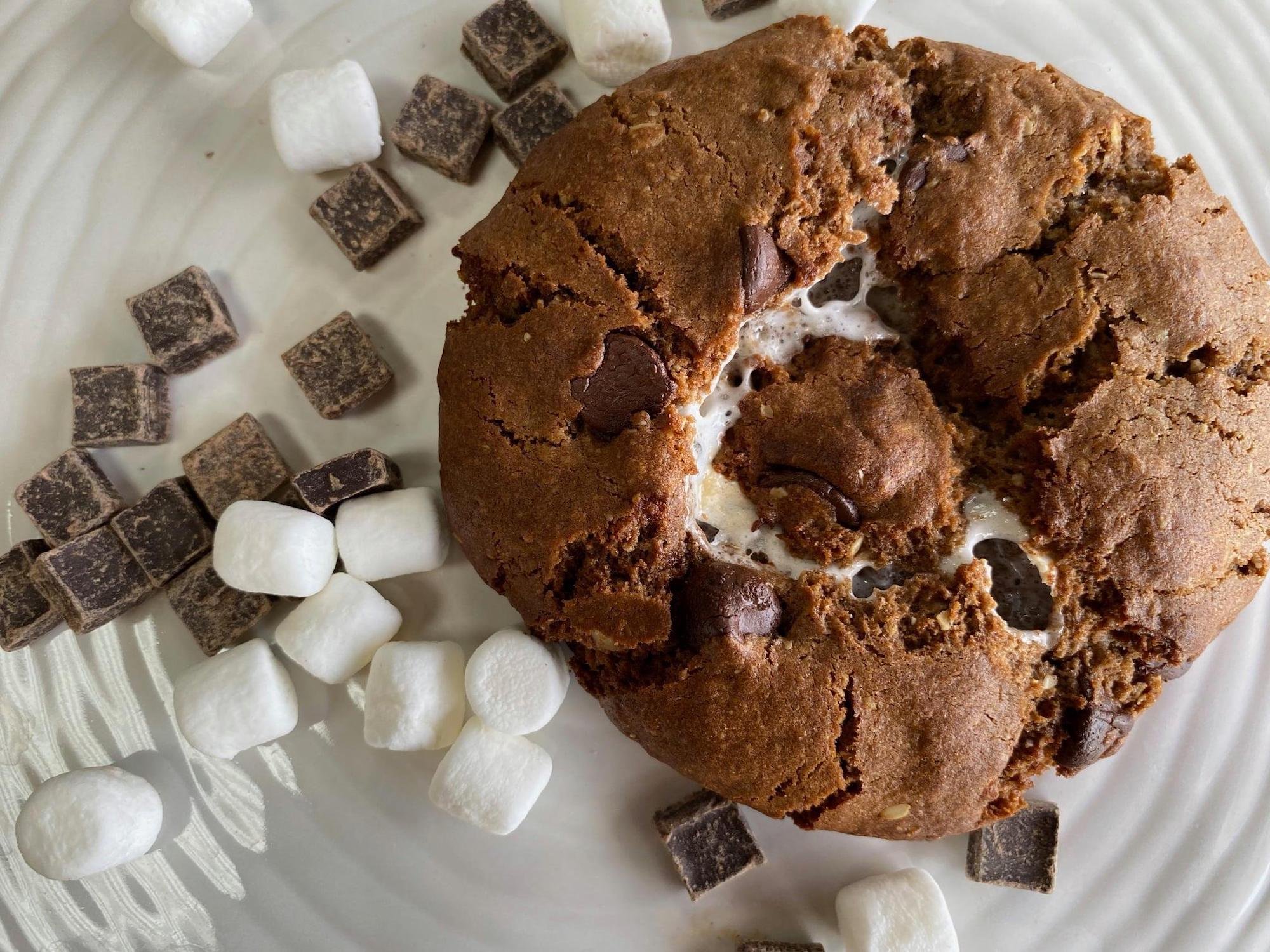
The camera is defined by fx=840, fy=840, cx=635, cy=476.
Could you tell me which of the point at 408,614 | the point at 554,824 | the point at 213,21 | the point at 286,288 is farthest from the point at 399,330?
the point at 554,824

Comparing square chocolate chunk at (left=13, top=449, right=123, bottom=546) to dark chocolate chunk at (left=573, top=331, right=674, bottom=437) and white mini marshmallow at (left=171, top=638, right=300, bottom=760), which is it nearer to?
white mini marshmallow at (left=171, top=638, right=300, bottom=760)

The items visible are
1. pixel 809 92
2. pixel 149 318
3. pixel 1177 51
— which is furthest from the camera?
pixel 1177 51

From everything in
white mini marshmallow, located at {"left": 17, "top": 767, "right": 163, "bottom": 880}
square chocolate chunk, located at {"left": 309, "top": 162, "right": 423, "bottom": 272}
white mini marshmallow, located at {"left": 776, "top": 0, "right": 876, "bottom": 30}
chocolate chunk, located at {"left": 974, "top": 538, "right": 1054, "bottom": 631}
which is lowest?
white mini marshmallow, located at {"left": 17, "top": 767, "right": 163, "bottom": 880}

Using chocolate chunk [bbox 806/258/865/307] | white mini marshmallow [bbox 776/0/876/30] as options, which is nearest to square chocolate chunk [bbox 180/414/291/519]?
chocolate chunk [bbox 806/258/865/307]

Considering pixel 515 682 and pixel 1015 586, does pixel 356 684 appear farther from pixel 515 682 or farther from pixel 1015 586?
pixel 1015 586

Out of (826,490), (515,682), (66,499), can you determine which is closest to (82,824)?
(66,499)

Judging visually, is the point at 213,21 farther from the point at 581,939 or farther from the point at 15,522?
the point at 581,939
